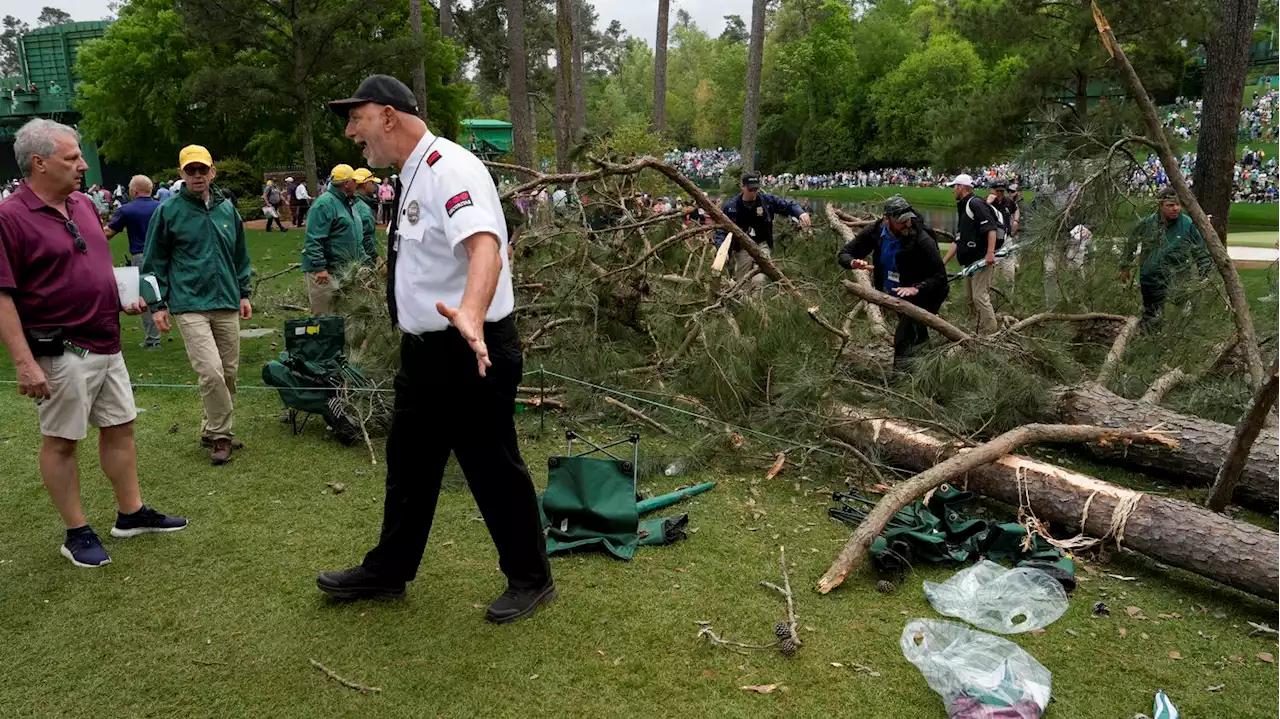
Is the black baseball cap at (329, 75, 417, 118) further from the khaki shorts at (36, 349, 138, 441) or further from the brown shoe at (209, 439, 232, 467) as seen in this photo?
the brown shoe at (209, 439, 232, 467)

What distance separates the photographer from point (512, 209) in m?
6.58

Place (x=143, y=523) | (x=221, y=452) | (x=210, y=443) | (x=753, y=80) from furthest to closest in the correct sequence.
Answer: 1. (x=753, y=80)
2. (x=210, y=443)
3. (x=221, y=452)
4. (x=143, y=523)

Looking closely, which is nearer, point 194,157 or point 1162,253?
point 194,157

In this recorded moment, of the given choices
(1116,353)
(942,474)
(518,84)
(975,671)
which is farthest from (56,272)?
(518,84)

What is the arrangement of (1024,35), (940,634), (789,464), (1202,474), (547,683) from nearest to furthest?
(547,683)
(940,634)
(1202,474)
(789,464)
(1024,35)

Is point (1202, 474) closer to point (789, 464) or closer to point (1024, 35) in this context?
point (789, 464)

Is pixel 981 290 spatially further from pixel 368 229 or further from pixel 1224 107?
pixel 368 229

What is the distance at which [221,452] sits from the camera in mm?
4680

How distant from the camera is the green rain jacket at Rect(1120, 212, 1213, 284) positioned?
18.7ft

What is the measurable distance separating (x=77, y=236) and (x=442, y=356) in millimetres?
1682

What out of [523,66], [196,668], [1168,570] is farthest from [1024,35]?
[196,668]

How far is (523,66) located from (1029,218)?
14.5 meters

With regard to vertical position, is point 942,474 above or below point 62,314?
below

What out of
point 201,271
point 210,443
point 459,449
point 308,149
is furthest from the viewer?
point 308,149
